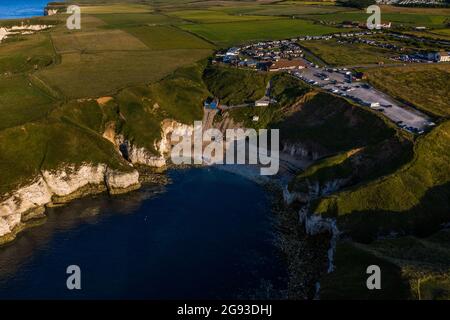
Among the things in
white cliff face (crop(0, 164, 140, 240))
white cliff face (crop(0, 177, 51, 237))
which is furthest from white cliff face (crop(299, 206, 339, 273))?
white cliff face (crop(0, 177, 51, 237))

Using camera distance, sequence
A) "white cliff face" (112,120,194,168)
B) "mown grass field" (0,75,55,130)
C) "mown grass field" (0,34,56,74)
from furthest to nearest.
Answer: "mown grass field" (0,34,56,74) → "white cliff face" (112,120,194,168) → "mown grass field" (0,75,55,130)

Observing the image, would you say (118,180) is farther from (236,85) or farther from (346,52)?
(346,52)

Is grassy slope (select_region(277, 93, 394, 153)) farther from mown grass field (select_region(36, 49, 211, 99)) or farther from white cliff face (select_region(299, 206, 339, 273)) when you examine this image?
mown grass field (select_region(36, 49, 211, 99))

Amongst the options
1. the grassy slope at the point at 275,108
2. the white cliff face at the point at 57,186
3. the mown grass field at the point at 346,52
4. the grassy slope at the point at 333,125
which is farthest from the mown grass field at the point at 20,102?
the mown grass field at the point at 346,52

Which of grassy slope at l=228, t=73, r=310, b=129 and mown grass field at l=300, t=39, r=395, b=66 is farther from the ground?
mown grass field at l=300, t=39, r=395, b=66

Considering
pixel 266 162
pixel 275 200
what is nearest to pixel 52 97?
pixel 266 162

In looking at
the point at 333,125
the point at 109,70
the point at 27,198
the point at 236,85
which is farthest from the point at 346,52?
→ the point at 27,198

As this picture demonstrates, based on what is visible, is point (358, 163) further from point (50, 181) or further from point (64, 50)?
point (64, 50)
